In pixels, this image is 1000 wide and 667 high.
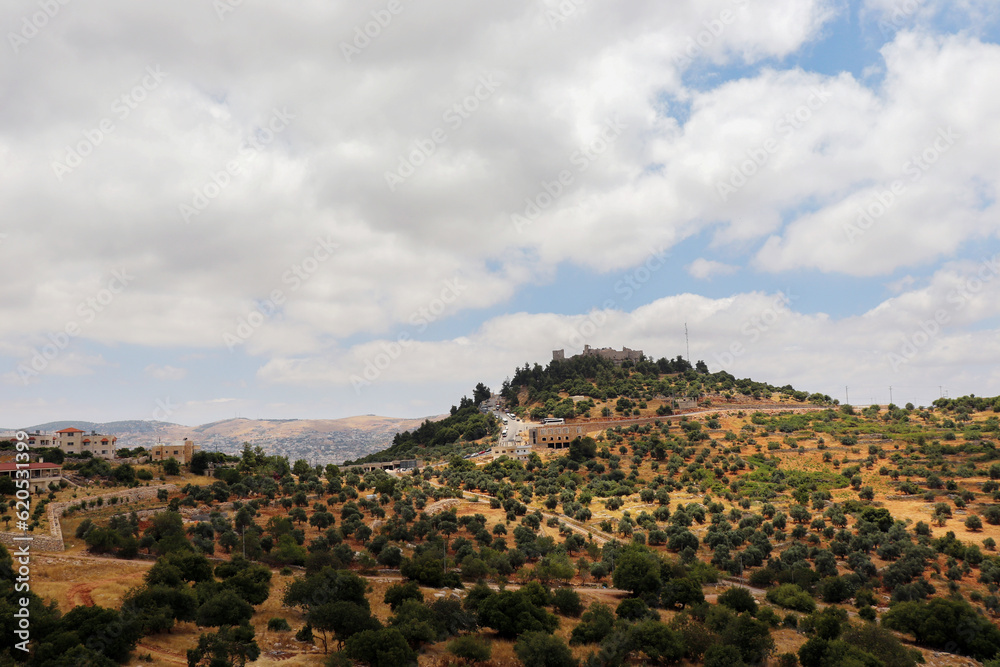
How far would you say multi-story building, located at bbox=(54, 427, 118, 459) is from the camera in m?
89.8

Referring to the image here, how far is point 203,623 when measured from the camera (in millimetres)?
34281

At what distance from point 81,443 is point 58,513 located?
142 feet

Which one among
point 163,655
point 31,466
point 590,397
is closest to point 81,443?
point 31,466

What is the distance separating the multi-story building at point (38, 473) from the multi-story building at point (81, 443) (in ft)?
66.7

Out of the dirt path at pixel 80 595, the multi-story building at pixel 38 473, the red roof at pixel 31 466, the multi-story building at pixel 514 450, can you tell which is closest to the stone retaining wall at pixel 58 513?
the multi-story building at pixel 38 473

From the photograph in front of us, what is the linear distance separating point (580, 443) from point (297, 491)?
47157 mm

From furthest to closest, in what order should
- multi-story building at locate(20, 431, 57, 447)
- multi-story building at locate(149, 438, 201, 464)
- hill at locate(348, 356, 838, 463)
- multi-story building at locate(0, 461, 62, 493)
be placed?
hill at locate(348, 356, 838, 463) < multi-story building at locate(149, 438, 201, 464) < multi-story building at locate(20, 431, 57, 447) < multi-story building at locate(0, 461, 62, 493)

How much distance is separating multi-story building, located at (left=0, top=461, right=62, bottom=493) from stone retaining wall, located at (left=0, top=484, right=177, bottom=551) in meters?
7.18

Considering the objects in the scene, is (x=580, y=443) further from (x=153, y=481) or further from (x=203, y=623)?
(x=203, y=623)

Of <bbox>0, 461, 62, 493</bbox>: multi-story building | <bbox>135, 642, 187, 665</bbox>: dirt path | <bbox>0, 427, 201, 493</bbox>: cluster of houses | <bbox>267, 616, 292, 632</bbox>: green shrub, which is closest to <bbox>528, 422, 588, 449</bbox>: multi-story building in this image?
<bbox>0, 427, 201, 493</bbox>: cluster of houses

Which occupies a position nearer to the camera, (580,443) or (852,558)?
(852,558)

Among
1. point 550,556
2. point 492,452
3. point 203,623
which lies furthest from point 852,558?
point 492,452

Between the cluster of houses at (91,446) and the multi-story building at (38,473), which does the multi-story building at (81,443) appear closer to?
the cluster of houses at (91,446)

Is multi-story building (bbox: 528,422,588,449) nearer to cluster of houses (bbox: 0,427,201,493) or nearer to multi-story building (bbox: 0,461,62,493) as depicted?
cluster of houses (bbox: 0,427,201,493)
